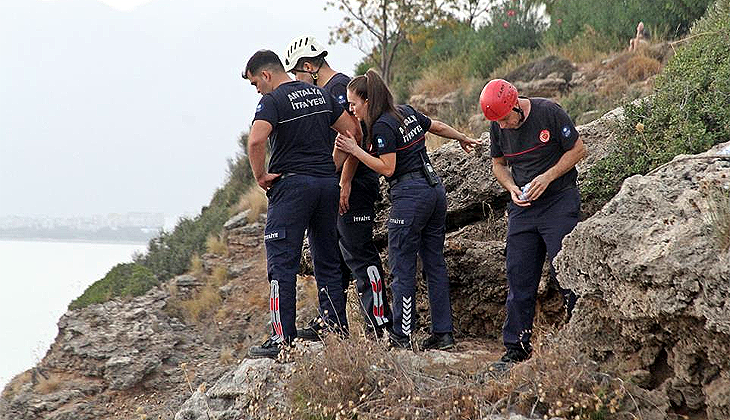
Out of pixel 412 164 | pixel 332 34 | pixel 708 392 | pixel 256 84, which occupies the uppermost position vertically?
pixel 332 34

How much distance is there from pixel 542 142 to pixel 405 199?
1.15 meters

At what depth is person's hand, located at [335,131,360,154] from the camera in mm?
6465

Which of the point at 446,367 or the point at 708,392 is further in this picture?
the point at 446,367

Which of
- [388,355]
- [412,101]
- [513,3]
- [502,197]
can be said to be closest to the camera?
[388,355]

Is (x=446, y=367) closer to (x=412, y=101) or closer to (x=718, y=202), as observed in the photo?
(x=718, y=202)

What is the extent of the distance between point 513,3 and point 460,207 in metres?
13.9

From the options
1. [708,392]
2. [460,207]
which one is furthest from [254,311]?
[708,392]

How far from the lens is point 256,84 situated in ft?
21.6

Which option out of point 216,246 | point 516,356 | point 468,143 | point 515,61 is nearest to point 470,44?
point 515,61

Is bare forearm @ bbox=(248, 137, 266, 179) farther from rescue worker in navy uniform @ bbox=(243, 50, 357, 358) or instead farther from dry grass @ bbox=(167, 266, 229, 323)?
dry grass @ bbox=(167, 266, 229, 323)

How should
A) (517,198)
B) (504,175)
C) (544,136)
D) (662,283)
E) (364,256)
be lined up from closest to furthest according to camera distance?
(662,283), (544,136), (517,198), (504,175), (364,256)

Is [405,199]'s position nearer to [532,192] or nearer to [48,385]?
[532,192]

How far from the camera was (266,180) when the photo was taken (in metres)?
6.39

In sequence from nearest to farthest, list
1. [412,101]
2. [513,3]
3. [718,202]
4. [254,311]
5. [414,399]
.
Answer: [718,202]
[414,399]
[254,311]
[412,101]
[513,3]
